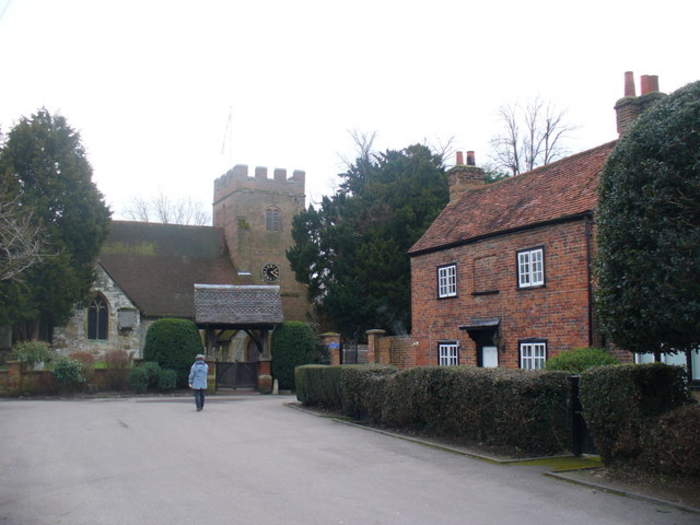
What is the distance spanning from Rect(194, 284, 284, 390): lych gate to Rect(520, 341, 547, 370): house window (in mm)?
13249

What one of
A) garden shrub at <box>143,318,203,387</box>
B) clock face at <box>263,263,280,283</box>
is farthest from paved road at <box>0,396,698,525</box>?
clock face at <box>263,263,280,283</box>

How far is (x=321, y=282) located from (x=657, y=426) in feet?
104

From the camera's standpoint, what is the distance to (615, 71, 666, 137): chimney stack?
19.6 metres

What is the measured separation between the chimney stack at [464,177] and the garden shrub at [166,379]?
12812 mm

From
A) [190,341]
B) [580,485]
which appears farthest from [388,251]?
[580,485]

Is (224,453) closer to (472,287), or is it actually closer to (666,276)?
(666,276)

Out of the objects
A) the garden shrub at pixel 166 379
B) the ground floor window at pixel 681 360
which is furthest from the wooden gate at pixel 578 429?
the garden shrub at pixel 166 379

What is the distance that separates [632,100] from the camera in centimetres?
1989

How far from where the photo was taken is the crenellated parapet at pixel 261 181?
4900 centimetres

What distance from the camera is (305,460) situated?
38.2 ft

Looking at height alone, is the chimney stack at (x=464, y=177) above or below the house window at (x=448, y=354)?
above

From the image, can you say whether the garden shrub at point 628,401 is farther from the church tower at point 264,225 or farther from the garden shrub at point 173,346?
the church tower at point 264,225

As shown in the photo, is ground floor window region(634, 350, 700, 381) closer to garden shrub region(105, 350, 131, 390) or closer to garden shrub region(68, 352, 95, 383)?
garden shrub region(105, 350, 131, 390)

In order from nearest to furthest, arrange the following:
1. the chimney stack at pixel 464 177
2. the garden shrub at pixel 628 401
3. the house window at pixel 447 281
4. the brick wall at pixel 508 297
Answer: the garden shrub at pixel 628 401, the brick wall at pixel 508 297, the house window at pixel 447 281, the chimney stack at pixel 464 177
